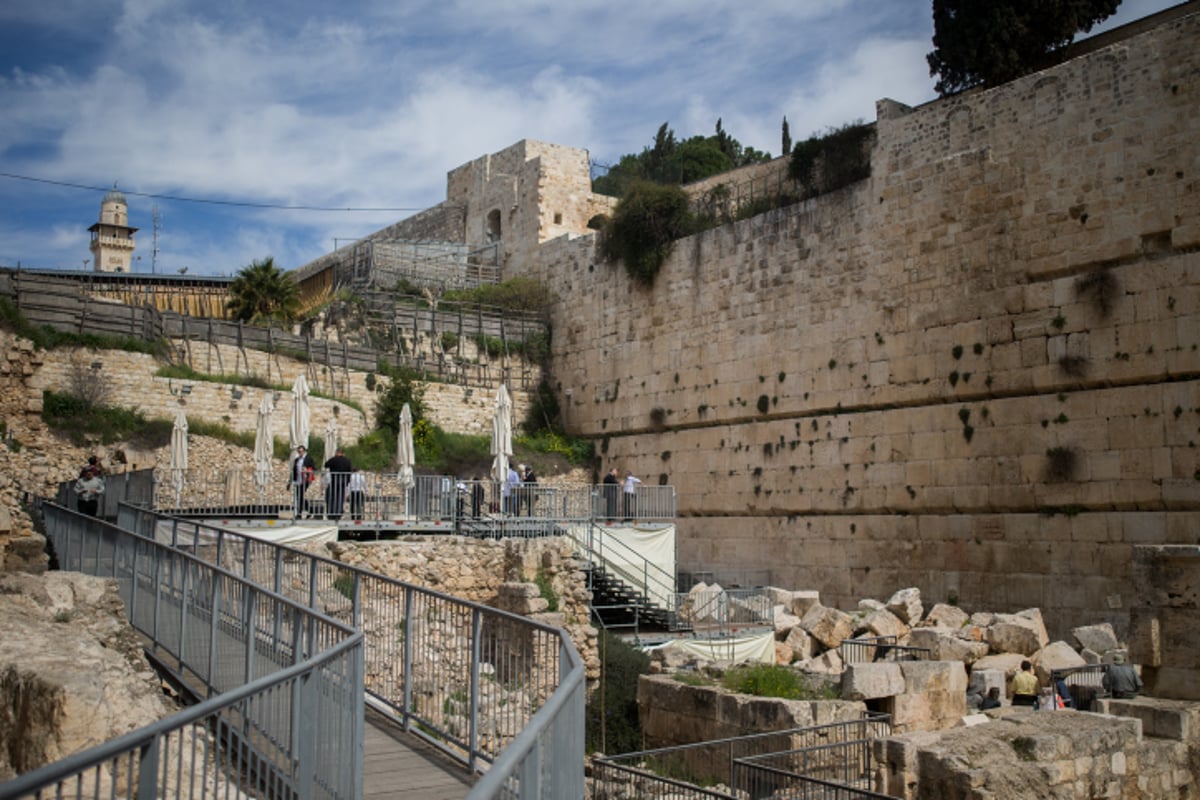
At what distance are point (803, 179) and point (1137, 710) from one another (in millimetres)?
13588

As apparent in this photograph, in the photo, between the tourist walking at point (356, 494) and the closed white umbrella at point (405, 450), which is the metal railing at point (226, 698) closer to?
the tourist walking at point (356, 494)

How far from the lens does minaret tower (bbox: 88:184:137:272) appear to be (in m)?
75.2

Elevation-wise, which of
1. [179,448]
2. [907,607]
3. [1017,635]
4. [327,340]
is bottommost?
[1017,635]

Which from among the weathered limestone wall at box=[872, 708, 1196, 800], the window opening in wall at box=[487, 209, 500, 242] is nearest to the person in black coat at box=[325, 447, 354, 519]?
the weathered limestone wall at box=[872, 708, 1196, 800]

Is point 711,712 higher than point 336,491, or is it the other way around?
point 336,491

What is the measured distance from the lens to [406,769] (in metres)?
6.14

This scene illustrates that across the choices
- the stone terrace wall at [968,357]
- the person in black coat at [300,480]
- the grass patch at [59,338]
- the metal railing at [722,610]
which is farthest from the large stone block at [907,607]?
the grass patch at [59,338]

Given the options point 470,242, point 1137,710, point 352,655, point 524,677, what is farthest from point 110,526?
point 470,242

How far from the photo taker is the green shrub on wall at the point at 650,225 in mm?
24750

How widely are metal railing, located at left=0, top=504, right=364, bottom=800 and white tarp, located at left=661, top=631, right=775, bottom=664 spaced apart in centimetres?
773

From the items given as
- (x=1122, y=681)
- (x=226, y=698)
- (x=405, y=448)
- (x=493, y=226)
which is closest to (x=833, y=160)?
(x=405, y=448)

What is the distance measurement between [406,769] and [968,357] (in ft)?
46.9

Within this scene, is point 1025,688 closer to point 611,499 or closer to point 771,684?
point 771,684

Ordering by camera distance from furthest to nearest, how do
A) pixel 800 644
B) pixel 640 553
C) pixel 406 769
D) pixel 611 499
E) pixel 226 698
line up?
pixel 611 499
pixel 640 553
pixel 800 644
pixel 406 769
pixel 226 698
